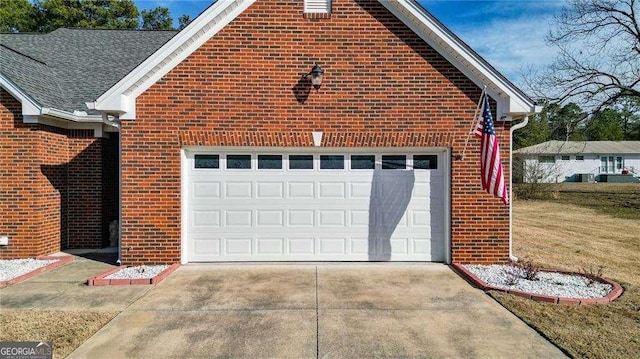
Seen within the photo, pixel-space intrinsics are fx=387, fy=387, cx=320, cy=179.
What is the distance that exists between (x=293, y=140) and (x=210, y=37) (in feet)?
9.05

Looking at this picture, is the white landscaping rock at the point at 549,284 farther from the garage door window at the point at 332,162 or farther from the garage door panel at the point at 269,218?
the garage door panel at the point at 269,218

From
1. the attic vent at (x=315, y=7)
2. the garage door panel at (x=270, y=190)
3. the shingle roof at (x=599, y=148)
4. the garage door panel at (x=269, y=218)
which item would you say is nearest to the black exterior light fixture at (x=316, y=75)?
the attic vent at (x=315, y=7)

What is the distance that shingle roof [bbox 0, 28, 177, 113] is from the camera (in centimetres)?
942

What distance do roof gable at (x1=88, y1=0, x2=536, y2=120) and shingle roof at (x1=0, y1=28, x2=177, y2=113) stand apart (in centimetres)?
225

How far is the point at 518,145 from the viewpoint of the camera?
46.3 meters

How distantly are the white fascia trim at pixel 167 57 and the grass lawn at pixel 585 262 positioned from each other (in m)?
7.38

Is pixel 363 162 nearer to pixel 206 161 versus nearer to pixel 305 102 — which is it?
pixel 305 102

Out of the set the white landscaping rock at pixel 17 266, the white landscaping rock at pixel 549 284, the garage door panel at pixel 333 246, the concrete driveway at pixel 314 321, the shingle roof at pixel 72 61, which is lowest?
the concrete driveway at pixel 314 321

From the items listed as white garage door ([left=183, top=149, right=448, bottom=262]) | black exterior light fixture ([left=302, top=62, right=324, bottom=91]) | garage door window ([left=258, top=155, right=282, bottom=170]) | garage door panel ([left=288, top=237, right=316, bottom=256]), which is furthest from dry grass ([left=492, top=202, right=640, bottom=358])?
black exterior light fixture ([left=302, top=62, right=324, bottom=91])

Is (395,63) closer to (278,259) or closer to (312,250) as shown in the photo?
(312,250)

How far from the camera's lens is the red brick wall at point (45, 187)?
28.3 feet

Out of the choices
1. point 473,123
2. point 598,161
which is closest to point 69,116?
point 473,123

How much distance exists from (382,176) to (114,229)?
7.12 metres

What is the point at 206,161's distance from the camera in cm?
848
